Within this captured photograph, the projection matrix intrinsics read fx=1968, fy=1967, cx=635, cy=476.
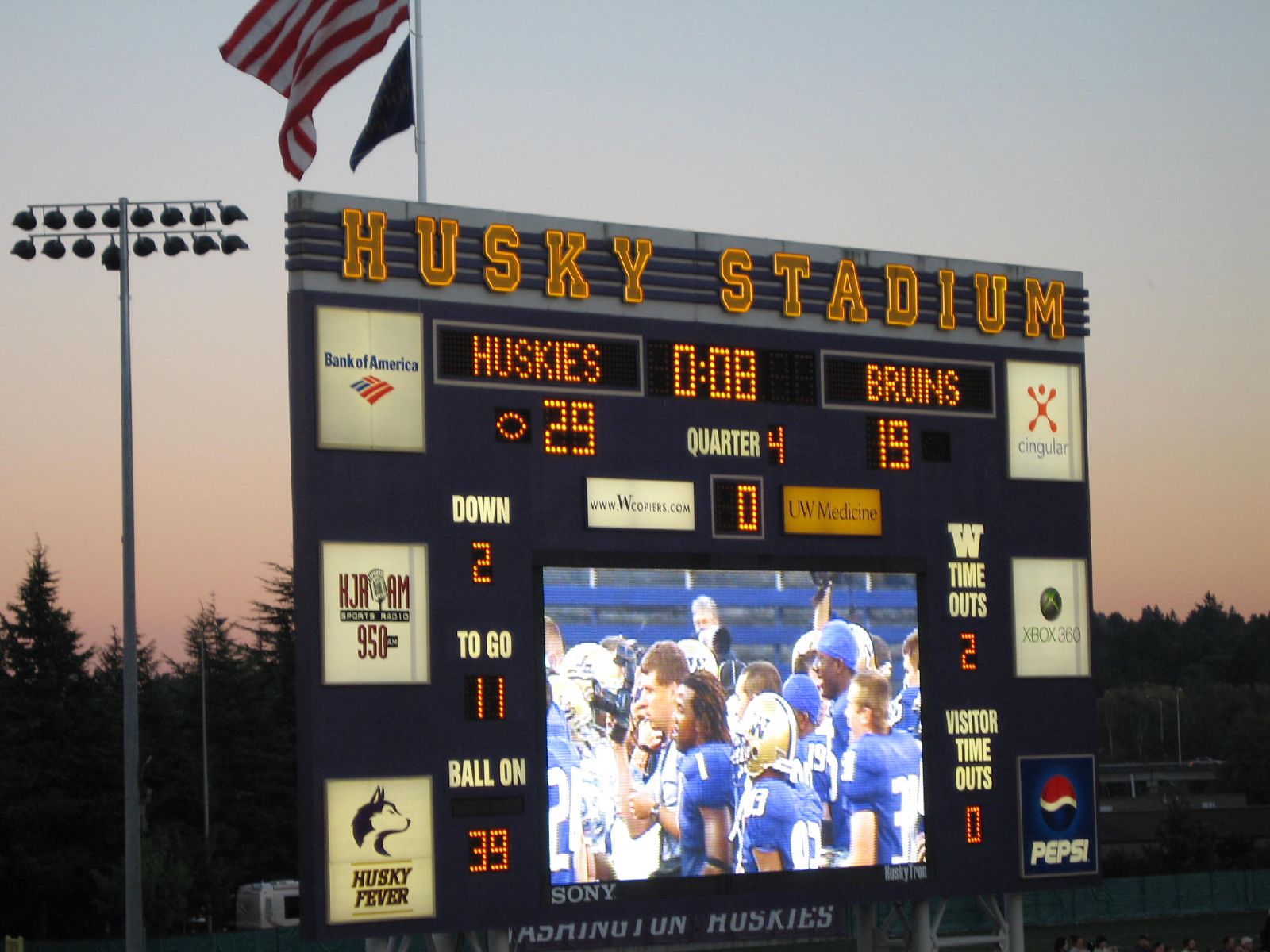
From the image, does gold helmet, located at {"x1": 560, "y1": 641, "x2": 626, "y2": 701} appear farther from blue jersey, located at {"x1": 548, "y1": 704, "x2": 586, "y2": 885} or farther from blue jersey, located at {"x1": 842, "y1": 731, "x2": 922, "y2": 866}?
blue jersey, located at {"x1": 842, "y1": 731, "x2": 922, "y2": 866}

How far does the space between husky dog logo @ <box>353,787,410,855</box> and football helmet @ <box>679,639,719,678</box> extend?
301 centimetres

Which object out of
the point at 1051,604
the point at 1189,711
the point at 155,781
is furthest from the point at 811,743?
the point at 1189,711

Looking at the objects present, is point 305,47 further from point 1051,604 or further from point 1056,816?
point 1056,816

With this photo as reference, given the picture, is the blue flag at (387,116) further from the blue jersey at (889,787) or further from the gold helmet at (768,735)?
the blue jersey at (889,787)

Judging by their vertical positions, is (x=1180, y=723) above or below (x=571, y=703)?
below

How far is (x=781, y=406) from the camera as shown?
18.8 metres

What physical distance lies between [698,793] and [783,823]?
99cm

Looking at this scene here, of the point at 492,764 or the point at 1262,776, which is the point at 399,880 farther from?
the point at 1262,776

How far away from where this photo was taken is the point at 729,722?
1795cm

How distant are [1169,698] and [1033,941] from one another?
73.5m

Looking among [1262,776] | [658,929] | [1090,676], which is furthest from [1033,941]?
[1262,776]

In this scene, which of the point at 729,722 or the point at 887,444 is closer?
the point at 729,722

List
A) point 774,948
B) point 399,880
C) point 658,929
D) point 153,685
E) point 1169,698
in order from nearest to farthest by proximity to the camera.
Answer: point 399,880 < point 658,929 < point 774,948 < point 153,685 < point 1169,698

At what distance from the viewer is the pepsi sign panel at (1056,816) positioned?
1978 centimetres
